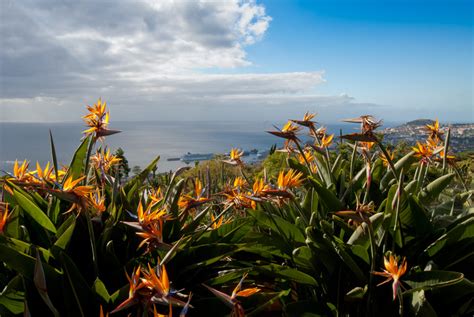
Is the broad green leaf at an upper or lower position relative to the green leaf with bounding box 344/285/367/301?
upper

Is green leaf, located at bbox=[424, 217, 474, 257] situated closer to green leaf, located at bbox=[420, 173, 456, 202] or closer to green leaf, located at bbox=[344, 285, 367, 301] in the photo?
green leaf, located at bbox=[420, 173, 456, 202]

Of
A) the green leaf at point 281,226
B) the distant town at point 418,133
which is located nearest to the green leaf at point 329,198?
the green leaf at point 281,226

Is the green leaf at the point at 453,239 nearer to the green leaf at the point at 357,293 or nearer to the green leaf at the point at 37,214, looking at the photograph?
the green leaf at the point at 357,293

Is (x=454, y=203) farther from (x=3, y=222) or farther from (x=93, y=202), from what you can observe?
(x=3, y=222)

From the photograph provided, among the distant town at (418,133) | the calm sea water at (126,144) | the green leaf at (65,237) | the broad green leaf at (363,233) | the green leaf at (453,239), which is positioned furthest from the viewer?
the calm sea water at (126,144)

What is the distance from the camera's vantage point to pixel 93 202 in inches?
60.1

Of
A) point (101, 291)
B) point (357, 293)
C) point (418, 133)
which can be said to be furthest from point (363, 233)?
point (101, 291)

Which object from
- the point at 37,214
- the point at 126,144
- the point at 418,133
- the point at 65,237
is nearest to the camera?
the point at 65,237

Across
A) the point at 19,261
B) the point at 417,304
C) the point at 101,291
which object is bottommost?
the point at 417,304

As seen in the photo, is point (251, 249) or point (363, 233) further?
point (251, 249)

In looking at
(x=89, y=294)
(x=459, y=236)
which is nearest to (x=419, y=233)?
(x=459, y=236)

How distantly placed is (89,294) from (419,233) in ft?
4.43

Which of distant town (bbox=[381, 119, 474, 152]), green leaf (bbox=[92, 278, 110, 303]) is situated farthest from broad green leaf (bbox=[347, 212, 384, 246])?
green leaf (bbox=[92, 278, 110, 303])

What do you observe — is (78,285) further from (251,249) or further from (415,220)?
(415,220)
